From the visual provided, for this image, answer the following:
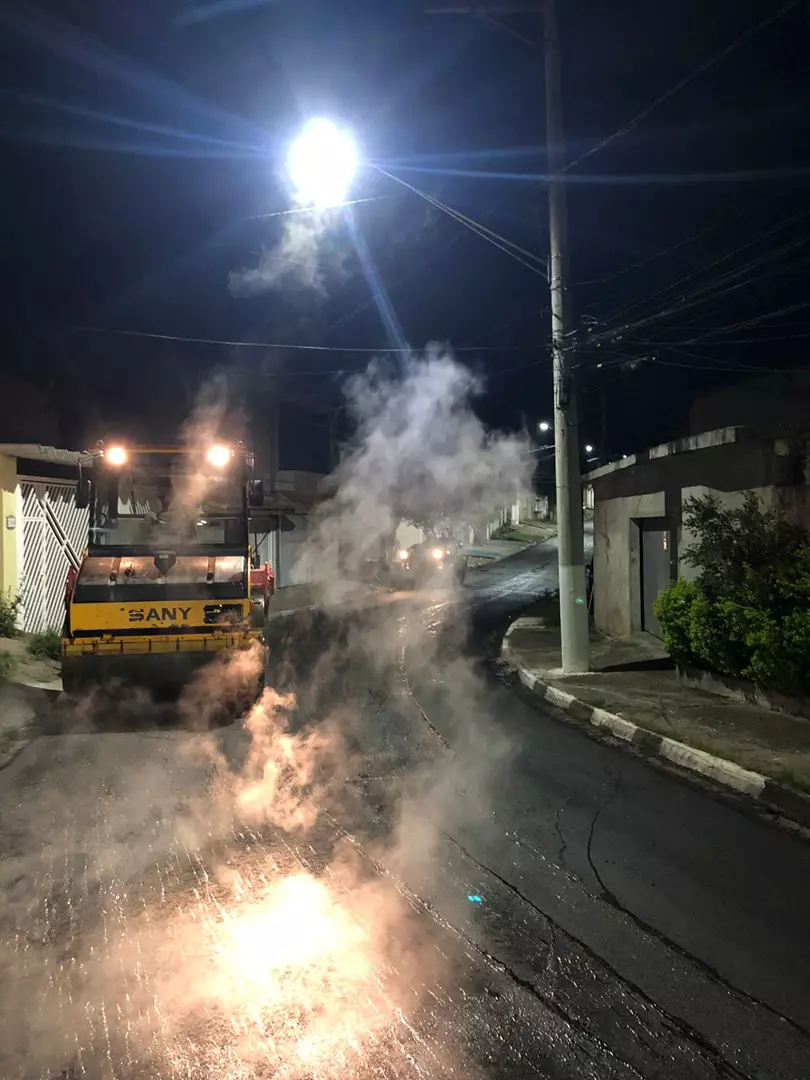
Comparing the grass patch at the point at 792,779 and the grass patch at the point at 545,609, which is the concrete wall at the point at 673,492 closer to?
the grass patch at the point at 545,609

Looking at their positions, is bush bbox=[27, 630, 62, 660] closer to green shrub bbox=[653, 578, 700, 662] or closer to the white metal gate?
the white metal gate

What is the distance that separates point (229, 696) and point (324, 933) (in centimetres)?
498

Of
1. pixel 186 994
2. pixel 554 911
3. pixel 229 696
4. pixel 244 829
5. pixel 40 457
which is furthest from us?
pixel 40 457

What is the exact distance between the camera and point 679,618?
9695mm

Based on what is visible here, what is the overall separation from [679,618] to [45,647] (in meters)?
9.03

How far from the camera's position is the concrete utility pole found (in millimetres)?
10570

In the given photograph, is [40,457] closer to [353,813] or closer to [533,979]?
[353,813]

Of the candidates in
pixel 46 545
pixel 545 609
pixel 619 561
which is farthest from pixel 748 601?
pixel 46 545

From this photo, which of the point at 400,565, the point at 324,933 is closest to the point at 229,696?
the point at 324,933

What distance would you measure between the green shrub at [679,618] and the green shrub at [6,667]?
845cm

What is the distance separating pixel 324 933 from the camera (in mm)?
3895

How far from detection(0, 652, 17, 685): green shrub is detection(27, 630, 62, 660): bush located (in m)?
0.71

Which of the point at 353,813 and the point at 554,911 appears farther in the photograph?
the point at 353,813

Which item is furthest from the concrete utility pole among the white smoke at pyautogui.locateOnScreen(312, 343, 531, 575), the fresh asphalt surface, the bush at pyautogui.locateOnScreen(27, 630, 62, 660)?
the white smoke at pyautogui.locateOnScreen(312, 343, 531, 575)
